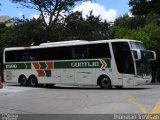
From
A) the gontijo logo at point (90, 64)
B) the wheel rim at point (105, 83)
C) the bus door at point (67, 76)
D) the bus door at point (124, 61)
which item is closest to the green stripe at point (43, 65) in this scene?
the bus door at point (67, 76)

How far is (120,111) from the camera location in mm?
16219

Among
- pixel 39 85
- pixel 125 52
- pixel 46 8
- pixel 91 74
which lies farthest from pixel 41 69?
pixel 46 8

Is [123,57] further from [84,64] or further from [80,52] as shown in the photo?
[80,52]

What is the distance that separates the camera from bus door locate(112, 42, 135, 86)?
30.7 metres

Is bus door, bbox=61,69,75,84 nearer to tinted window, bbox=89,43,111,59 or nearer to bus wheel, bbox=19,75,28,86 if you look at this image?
tinted window, bbox=89,43,111,59

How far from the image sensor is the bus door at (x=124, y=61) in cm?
3069

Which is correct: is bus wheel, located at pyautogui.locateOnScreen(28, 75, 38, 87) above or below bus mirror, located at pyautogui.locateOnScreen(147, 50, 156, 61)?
below

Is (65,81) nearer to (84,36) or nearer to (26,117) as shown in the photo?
(26,117)

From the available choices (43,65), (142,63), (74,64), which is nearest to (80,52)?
(74,64)

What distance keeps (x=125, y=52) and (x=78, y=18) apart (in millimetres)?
31651

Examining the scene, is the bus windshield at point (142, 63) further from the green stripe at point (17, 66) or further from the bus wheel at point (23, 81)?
the bus wheel at point (23, 81)

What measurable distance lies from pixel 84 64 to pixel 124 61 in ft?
9.66

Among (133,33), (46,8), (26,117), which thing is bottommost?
(26,117)

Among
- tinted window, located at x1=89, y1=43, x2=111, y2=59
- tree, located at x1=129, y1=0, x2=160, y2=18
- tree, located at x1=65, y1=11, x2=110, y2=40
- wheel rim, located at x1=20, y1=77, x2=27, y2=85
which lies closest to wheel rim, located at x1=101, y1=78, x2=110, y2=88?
tinted window, located at x1=89, y1=43, x2=111, y2=59
